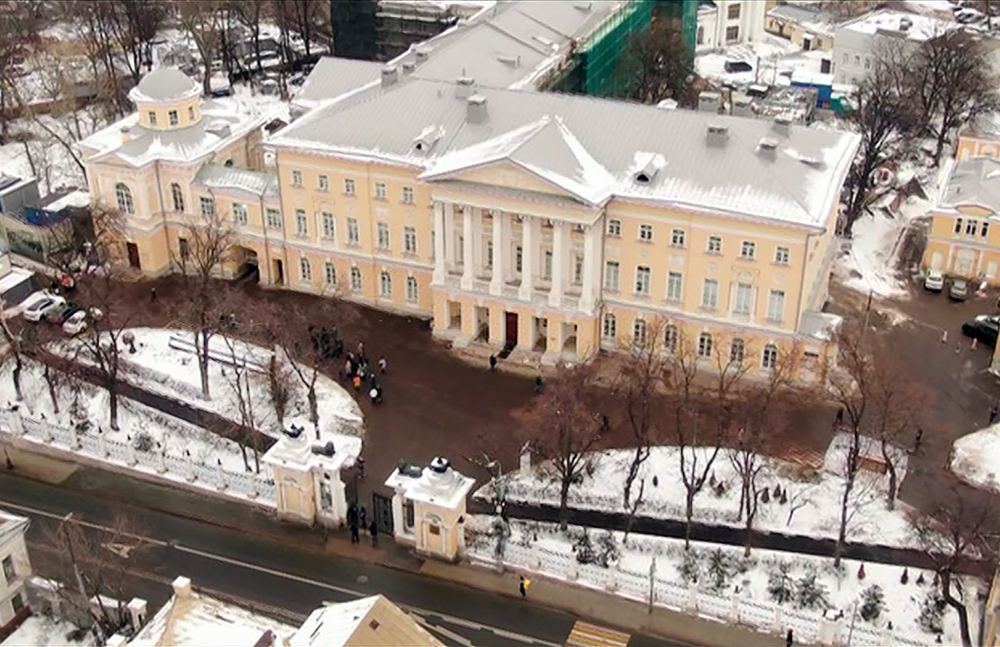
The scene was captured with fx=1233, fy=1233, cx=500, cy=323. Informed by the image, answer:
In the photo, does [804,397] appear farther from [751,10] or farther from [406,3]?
[751,10]

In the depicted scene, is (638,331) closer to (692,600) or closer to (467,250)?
(467,250)

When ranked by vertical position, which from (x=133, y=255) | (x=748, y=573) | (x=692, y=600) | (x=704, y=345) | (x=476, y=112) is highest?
(x=476, y=112)

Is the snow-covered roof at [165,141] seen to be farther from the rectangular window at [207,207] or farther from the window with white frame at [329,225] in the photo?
the window with white frame at [329,225]

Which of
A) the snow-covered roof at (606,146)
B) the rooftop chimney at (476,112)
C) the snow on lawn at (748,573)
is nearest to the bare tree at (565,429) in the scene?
the snow on lawn at (748,573)

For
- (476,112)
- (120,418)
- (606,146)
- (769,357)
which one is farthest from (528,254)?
(120,418)

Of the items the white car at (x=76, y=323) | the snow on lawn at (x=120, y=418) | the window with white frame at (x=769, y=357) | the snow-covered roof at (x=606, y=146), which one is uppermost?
the snow-covered roof at (x=606, y=146)

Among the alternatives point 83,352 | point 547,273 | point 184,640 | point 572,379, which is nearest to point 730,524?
point 572,379

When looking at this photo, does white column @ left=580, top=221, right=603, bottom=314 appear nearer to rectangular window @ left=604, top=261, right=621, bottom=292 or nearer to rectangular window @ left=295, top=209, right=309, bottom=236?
rectangular window @ left=604, top=261, right=621, bottom=292
